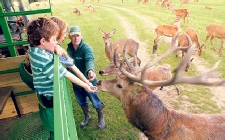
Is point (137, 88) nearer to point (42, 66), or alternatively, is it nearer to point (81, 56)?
point (81, 56)

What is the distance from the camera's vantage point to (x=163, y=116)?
9.55 ft

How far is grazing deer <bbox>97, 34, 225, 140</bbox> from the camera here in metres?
2.68

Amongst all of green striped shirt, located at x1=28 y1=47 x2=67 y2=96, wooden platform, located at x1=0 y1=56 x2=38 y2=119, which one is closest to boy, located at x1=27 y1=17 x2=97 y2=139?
green striped shirt, located at x1=28 y1=47 x2=67 y2=96

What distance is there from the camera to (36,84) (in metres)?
2.17

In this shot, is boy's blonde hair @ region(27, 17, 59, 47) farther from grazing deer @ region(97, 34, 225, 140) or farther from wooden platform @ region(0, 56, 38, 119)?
wooden platform @ region(0, 56, 38, 119)

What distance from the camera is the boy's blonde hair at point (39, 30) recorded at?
204cm

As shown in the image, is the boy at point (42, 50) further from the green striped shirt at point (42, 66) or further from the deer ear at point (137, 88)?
the deer ear at point (137, 88)

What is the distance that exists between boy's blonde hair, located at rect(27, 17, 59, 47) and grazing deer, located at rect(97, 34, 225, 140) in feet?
4.35

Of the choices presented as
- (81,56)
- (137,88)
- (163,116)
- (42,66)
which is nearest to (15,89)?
(81,56)

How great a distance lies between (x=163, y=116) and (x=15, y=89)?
281cm

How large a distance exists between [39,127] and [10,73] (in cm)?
117

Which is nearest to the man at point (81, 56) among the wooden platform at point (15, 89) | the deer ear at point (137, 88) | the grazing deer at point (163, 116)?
the grazing deer at point (163, 116)

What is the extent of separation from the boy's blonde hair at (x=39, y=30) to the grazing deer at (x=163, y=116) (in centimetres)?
133

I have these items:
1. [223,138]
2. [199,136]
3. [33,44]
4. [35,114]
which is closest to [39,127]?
[35,114]
